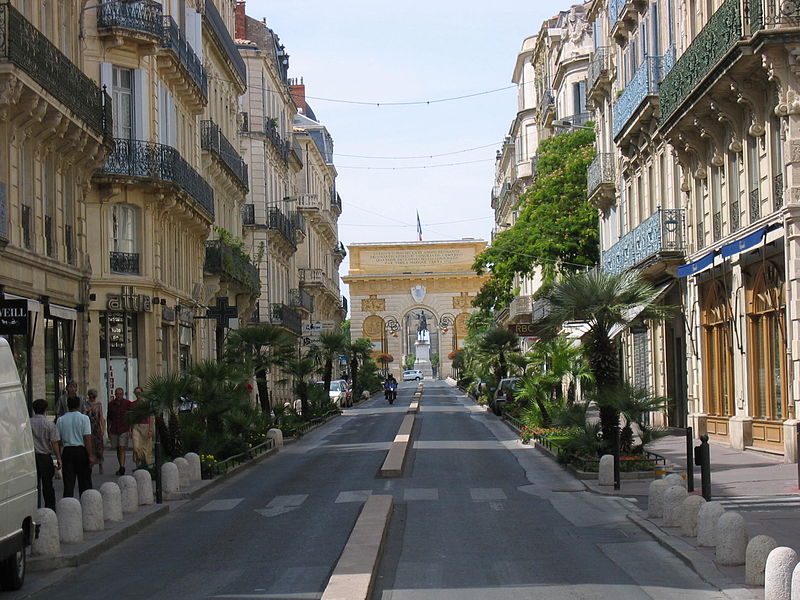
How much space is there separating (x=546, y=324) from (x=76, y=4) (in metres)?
12.9

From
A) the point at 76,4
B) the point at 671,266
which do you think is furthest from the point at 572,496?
the point at 76,4

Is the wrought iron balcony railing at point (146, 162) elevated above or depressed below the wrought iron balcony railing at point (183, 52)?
below

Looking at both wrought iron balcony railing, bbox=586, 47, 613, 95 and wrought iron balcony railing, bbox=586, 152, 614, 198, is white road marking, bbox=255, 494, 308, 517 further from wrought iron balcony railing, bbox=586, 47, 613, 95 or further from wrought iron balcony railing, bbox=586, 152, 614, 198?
wrought iron balcony railing, bbox=586, 47, 613, 95

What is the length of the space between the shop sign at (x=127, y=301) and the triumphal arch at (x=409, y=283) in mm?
87303

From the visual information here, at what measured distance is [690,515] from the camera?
14.0 metres

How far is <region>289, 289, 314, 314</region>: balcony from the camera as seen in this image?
7194 centimetres

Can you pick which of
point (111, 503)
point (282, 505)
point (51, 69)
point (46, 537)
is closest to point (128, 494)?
point (111, 503)

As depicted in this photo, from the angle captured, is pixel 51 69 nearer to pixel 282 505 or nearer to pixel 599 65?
pixel 282 505

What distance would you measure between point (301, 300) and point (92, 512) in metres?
58.6

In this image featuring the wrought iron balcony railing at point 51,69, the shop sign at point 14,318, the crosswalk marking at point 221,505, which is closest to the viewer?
the shop sign at point 14,318

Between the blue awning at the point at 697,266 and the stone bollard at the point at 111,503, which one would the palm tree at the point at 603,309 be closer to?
the blue awning at the point at 697,266

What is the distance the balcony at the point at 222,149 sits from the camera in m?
44.0

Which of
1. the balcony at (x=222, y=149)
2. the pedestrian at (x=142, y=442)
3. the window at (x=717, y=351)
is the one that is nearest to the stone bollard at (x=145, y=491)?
the pedestrian at (x=142, y=442)

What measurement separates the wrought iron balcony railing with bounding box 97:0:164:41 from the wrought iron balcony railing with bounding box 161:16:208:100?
450 millimetres
